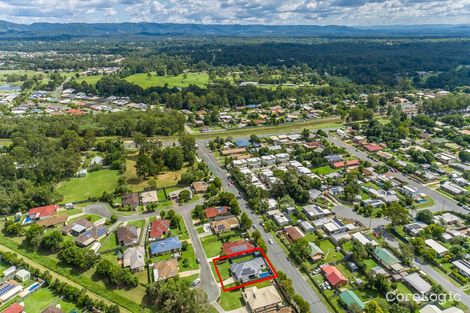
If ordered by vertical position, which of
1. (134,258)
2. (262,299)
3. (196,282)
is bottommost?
(196,282)

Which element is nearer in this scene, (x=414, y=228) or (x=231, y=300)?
(x=231, y=300)

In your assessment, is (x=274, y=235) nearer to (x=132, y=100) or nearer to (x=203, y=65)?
(x=132, y=100)

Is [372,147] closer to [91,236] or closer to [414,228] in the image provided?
[414,228]

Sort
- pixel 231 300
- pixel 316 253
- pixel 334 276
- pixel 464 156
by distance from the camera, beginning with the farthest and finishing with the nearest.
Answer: pixel 464 156 < pixel 316 253 < pixel 334 276 < pixel 231 300

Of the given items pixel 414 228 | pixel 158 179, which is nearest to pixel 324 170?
pixel 414 228

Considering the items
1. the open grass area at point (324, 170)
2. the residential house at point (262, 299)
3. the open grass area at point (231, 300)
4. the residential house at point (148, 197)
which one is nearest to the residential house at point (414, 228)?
the open grass area at point (324, 170)

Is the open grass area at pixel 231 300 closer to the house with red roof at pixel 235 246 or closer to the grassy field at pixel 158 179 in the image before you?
the house with red roof at pixel 235 246

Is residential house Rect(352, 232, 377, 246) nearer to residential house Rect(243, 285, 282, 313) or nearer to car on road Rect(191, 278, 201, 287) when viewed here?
residential house Rect(243, 285, 282, 313)

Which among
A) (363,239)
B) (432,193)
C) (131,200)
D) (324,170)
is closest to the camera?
(363,239)
